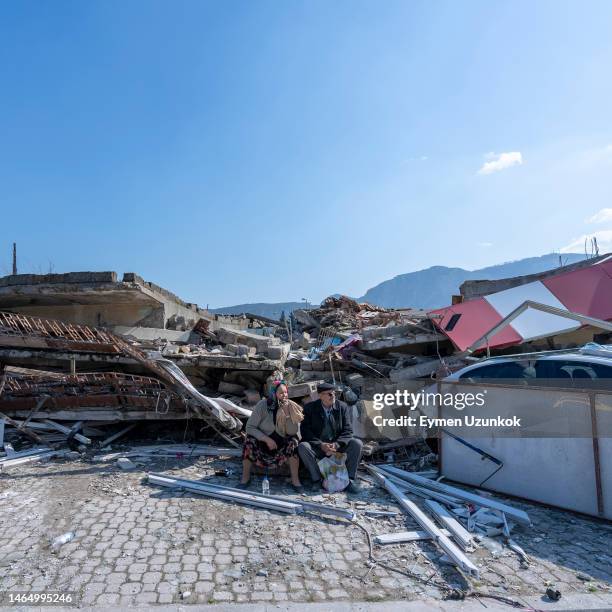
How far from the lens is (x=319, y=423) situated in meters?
5.63

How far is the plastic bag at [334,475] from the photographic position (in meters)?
5.23

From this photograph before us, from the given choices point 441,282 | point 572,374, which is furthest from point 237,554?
point 441,282

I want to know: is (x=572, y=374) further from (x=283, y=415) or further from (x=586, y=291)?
(x=586, y=291)

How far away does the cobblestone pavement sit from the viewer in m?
3.24

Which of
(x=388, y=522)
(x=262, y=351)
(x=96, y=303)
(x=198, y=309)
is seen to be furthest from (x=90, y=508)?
(x=198, y=309)

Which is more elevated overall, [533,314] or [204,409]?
[533,314]

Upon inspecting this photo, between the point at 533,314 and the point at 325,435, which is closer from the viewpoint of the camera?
the point at 325,435

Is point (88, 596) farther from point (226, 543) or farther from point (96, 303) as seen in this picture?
point (96, 303)

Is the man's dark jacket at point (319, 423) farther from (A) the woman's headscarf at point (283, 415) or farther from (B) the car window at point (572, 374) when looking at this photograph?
(B) the car window at point (572, 374)

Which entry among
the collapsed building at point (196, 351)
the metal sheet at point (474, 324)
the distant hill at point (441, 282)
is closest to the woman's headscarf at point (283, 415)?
the collapsed building at point (196, 351)

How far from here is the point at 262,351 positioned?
384 inches

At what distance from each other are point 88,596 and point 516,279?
13332 millimetres

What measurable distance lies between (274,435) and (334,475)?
0.94 meters

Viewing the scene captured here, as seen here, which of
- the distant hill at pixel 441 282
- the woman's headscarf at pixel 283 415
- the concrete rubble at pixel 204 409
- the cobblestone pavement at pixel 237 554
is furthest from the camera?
the distant hill at pixel 441 282
